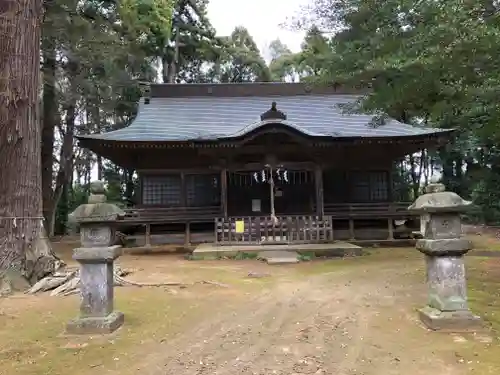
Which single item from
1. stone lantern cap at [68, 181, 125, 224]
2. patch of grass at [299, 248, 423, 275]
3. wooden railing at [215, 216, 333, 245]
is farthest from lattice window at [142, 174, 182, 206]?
stone lantern cap at [68, 181, 125, 224]

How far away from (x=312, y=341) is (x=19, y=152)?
5.87 meters

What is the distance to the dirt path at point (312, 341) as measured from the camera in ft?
11.7

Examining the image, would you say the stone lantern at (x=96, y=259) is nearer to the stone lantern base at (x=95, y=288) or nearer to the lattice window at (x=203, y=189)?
the stone lantern base at (x=95, y=288)

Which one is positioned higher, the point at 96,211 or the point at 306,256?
the point at 96,211

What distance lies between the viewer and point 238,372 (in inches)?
137

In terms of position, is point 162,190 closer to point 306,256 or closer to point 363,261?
point 306,256

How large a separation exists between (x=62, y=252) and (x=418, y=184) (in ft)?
81.2

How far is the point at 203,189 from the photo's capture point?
50.0 ft

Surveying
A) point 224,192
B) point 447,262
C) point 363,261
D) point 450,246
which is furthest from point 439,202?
point 224,192

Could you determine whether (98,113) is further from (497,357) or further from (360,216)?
(497,357)

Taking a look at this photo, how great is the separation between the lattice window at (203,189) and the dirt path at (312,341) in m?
9.01

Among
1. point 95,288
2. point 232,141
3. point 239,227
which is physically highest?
point 232,141

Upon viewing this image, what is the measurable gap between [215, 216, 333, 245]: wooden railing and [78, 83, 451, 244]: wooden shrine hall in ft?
0.10

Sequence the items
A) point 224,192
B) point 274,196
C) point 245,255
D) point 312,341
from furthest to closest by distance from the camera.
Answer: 1. point 274,196
2. point 224,192
3. point 245,255
4. point 312,341
